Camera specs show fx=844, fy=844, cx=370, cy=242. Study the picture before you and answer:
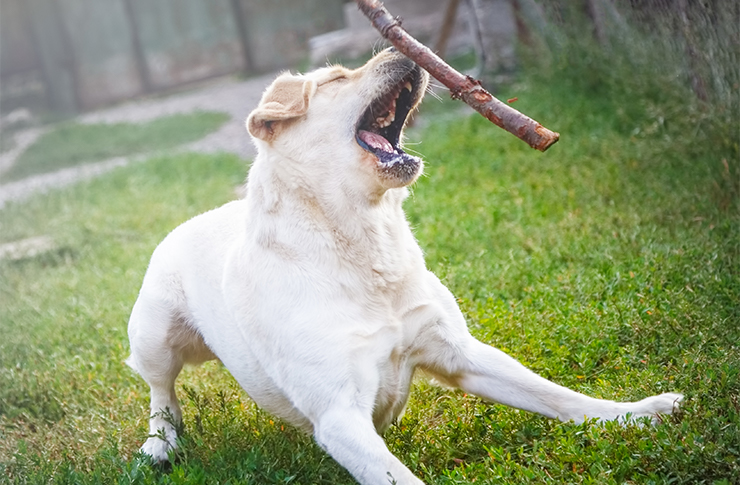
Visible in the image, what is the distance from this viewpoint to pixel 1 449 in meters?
4.38

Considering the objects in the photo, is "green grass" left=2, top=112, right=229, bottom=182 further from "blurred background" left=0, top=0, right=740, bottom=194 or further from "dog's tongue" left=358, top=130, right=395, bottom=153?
"dog's tongue" left=358, top=130, right=395, bottom=153

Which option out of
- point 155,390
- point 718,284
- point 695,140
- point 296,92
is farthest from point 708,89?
point 155,390

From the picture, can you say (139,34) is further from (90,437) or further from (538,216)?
(90,437)

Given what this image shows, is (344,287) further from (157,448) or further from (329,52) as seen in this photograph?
(329,52)

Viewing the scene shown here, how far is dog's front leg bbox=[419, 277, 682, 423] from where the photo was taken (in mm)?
3285

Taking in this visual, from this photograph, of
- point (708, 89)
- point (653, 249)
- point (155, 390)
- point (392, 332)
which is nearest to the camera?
point (392, 332)

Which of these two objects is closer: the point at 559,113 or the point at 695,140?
the point at 695,140

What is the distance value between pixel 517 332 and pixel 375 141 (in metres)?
1.45

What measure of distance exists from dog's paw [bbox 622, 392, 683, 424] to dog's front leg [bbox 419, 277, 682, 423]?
0.09 feet

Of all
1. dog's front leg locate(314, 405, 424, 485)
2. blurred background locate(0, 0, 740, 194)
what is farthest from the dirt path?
dog's front leg locate(314, 405, 424, 485)

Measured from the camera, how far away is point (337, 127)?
3398 mm

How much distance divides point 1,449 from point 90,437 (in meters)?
0.55

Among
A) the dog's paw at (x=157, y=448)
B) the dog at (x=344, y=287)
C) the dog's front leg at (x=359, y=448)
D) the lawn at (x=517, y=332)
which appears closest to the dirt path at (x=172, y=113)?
the lawn at (x=517, y=332)

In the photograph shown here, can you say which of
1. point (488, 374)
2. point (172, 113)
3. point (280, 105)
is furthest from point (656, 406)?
point (172, 113)
